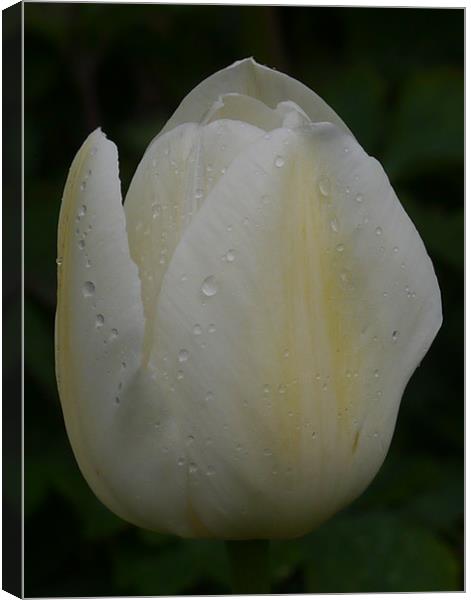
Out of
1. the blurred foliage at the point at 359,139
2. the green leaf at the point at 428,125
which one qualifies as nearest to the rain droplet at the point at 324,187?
the blurred foliage at the point at 359,139

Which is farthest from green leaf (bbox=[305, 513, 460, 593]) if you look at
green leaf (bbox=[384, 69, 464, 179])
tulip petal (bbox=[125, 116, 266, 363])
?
tulip petal (bbox=[125, 116, 266, 363])

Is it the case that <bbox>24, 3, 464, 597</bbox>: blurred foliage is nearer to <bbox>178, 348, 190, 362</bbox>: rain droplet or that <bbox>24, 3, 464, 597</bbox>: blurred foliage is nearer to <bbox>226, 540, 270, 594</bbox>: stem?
<bbox>226, 540, 270, 594</bbox>: stem

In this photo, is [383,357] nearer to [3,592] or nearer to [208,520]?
[208,520]

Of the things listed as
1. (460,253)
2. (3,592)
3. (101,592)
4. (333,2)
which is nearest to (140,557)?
(101,592)

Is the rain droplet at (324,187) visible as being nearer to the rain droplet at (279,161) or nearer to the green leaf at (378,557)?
the rain droplet at (279,161)

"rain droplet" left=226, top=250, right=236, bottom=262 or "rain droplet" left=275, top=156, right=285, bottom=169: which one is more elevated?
"rain droplet" left=275, top=156, right=285, bottom=169

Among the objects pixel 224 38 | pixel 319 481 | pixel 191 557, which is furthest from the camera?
pixel 224 38

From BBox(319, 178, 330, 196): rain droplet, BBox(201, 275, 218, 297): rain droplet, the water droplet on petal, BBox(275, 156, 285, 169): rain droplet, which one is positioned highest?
BBox(275, 156, 285, 169): rain droplet
